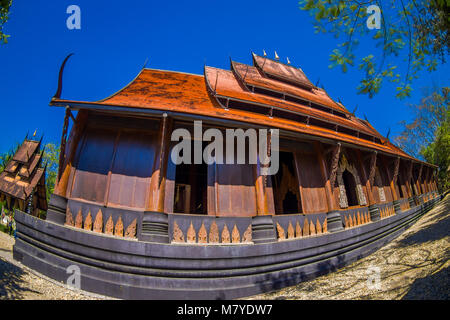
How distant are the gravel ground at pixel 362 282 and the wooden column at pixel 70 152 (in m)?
1.83

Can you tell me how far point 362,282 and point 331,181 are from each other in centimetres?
307

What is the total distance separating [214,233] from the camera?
196 inches

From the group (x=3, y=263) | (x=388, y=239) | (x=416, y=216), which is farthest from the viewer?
(x=416, y=216)

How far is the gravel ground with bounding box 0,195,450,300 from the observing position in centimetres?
368

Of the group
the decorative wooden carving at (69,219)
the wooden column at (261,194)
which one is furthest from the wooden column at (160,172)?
the wooden column at (261,194)

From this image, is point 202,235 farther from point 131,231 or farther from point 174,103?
point 174,103

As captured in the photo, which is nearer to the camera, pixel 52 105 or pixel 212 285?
pixel 212 285

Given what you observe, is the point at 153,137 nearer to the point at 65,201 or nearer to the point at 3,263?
the point at 65,201

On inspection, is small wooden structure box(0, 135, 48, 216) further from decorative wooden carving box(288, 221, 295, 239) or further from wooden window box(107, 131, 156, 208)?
decorative wooden carving box(288, 221, 295, 239)

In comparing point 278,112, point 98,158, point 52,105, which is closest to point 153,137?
point 98,158

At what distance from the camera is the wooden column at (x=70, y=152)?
527 centimetres

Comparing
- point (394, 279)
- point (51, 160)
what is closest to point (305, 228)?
point (394, 279)

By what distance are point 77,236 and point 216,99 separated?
5.66 metres
